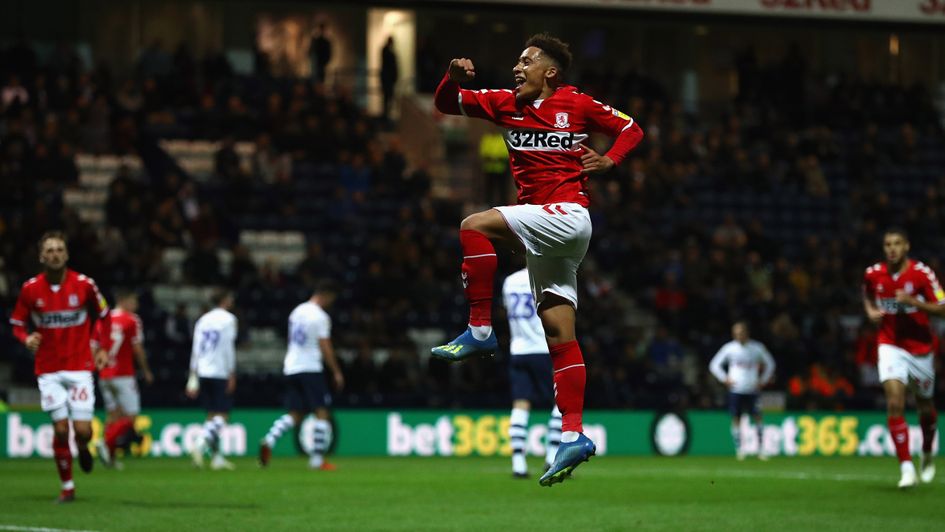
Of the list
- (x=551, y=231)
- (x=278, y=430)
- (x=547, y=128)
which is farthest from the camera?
(x=278, y=430)

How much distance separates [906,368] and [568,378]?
7245 millimetres

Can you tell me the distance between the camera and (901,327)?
15430 mm

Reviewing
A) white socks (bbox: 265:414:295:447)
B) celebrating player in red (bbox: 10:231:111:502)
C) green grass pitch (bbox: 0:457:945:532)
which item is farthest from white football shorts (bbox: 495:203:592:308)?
white socks (bbox: 265:414:295:447)

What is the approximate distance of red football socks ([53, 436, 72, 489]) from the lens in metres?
13.7

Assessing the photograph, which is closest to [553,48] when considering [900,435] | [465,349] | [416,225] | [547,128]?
[547,128]

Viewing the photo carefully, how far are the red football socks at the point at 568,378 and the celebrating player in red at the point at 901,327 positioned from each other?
6.83 meters

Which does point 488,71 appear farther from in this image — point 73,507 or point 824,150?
point 73,507

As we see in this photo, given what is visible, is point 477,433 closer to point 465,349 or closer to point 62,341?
point 62,341

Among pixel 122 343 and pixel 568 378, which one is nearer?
pixel 568 378

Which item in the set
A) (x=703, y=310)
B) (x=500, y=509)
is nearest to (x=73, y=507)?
(x=500, y=509)

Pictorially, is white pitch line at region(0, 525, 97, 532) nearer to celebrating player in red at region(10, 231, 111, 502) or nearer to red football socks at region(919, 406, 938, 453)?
celebrating player in red at region(10, 231, 111, 502)

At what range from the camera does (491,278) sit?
9.13 meters

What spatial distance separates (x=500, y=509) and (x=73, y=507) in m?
3.66

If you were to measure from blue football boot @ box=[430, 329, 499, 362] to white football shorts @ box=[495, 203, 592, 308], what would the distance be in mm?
551
